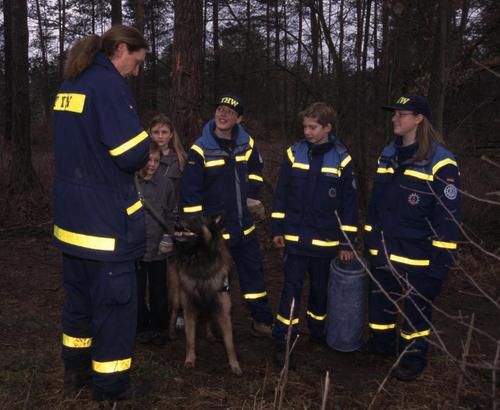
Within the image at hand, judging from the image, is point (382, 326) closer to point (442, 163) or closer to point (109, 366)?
point (442, 163)

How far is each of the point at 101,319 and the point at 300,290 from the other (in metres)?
1.86

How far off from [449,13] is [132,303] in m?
6.16

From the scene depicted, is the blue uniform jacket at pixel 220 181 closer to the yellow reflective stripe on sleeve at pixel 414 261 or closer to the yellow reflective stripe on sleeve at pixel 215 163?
the yellow reflective stripe on sleeve at pixel 215 163

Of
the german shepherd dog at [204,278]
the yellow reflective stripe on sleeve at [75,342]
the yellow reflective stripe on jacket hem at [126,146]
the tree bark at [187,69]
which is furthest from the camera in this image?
the tree bark at [187,69]

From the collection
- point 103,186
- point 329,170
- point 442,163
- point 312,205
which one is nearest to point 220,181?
point 312,205

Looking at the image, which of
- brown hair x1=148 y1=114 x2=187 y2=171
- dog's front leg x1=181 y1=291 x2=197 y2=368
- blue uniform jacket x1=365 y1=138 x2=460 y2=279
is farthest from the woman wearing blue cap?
brown hair x1=148 y1=114 x2=187 y2=171

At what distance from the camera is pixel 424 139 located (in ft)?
12.0

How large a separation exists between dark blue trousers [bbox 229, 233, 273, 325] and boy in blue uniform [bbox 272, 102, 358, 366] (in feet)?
1.38

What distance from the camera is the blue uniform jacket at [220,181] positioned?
13.5 ft

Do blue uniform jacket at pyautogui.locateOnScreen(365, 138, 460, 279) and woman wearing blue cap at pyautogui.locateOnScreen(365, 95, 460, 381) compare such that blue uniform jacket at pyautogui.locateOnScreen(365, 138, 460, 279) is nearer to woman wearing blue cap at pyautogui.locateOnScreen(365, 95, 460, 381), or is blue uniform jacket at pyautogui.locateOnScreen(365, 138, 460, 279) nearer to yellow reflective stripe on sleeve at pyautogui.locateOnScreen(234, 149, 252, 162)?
woman wearing blue cap at pyautogui.locateOnScreen(365, 95, 460, 381)

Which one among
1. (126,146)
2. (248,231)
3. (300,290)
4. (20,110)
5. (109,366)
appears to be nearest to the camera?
(126,146)

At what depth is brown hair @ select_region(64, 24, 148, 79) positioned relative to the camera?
9.19 feet

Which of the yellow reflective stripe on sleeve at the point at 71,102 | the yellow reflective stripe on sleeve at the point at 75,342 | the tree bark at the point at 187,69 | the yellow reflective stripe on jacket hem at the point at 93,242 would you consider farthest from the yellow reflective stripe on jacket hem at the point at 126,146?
the tree bark at the point at 187,69

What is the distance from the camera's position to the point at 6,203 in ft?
30.2
